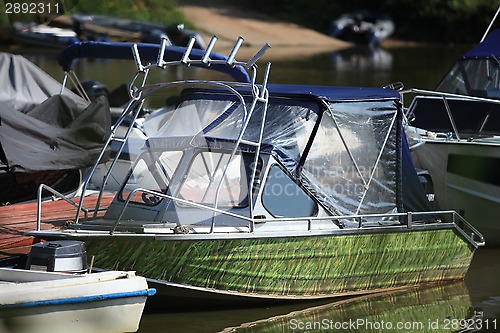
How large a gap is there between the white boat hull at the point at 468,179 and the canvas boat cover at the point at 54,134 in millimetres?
3945

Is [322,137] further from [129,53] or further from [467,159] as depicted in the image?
[129,53]

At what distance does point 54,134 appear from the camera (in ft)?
40.4

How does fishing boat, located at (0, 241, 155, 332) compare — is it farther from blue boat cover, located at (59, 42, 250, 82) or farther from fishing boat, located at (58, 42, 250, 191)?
blue boat cover, located at (59, 42, 250, 82)

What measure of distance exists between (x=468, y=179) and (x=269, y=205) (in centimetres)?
357

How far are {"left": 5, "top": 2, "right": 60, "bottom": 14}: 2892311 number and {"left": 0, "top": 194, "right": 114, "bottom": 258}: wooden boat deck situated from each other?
2.83 metres

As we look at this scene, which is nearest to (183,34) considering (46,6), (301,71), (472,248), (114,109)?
(301,71)

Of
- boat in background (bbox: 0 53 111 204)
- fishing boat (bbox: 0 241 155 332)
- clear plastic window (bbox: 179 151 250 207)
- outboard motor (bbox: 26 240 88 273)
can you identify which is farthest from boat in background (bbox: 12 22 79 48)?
fishing boat (bbox: 0 241 155 332)

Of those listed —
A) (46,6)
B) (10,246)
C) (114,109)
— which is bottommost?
(114,109)

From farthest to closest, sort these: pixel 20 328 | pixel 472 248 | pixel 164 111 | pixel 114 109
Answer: pixel 114 109, pixel 164 111, pixel 472 248, pixel 20 328

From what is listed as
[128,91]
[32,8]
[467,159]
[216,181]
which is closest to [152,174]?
[216,181]

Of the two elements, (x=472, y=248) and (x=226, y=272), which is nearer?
(x=226, y=272)

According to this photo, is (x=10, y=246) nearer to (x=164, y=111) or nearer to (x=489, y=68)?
(x=164, y=111)

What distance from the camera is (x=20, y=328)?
7852 millimetres

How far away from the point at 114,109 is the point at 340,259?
7.69 m
